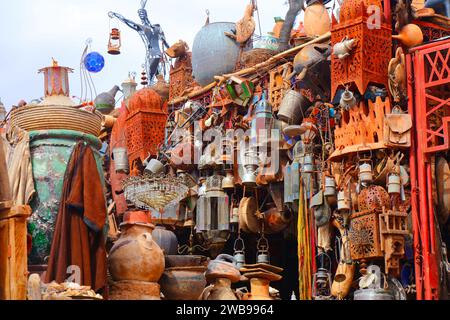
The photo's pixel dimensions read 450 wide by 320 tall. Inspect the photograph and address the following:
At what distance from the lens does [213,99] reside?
2489 cm

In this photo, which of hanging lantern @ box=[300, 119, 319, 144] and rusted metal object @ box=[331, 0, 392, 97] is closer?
rusted metal object @ box=[331, 0, 392, 97]

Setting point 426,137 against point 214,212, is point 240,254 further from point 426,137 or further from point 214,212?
point 426,137

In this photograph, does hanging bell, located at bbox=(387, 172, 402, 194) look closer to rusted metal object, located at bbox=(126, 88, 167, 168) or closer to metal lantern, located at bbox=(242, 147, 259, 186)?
metal lantern, located at bbox=(242, 147, 259, 186)

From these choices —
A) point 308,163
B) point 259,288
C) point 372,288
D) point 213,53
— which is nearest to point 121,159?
point 213,53

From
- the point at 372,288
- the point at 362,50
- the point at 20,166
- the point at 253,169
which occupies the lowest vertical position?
the point at 372,288

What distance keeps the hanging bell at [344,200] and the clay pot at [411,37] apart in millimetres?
2483

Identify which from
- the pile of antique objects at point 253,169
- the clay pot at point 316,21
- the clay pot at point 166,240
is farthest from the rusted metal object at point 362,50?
the clay pot at point 166,240

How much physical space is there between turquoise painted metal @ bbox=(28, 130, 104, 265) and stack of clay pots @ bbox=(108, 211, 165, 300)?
79cm

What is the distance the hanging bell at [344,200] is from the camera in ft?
67.5

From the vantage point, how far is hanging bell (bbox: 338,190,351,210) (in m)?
20.6

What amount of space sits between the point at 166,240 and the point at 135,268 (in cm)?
842

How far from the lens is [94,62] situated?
27516 mm

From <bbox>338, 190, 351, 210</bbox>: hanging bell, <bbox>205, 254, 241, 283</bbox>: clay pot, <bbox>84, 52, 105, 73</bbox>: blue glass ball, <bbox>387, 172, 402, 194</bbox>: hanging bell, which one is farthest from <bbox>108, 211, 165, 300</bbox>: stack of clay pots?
<bbox>84, 52, 105, 73</bbox>: blue glass ball
